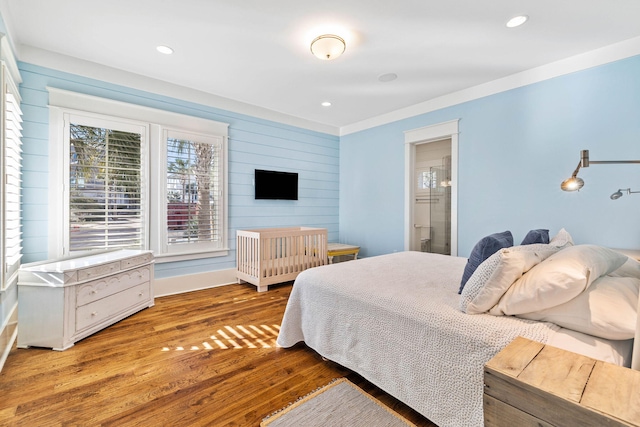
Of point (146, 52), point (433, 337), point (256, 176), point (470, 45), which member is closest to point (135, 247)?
point (256, 176)

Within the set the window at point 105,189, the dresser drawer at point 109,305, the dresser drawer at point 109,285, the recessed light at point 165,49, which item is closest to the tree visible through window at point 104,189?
the window at point 105,189

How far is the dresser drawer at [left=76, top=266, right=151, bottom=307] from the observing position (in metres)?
2.43

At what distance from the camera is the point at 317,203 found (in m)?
5.39

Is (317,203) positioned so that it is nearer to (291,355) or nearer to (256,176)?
(256,176)

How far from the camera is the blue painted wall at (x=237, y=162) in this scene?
2854mm

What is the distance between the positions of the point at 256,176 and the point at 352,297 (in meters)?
3.12

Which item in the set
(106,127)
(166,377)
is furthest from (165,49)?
(166,377)

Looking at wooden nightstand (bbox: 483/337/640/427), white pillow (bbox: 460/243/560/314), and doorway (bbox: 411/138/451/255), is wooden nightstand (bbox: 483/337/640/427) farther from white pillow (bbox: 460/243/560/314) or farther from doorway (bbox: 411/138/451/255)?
doorway (bbox: 411/138/451/255)

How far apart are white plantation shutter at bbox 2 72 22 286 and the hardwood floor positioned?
0.75 metres

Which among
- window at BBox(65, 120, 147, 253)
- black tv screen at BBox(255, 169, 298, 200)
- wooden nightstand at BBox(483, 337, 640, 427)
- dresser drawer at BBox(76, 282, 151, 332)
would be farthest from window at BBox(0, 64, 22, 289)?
wooden nightstand at BBox(483, 337, 640, 427)

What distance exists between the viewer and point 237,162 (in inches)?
170

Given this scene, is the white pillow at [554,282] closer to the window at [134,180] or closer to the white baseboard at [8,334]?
the white baseboard at [8,334]

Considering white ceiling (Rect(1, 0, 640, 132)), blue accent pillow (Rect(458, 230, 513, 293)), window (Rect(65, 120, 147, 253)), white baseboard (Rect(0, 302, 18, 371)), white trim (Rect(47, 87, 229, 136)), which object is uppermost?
white ceiling (Rect(1, 0, 640, 132))

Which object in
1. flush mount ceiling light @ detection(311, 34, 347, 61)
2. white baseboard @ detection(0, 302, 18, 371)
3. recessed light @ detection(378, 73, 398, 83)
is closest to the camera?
white baseboard @ detection(0, 302, 18, 371)
